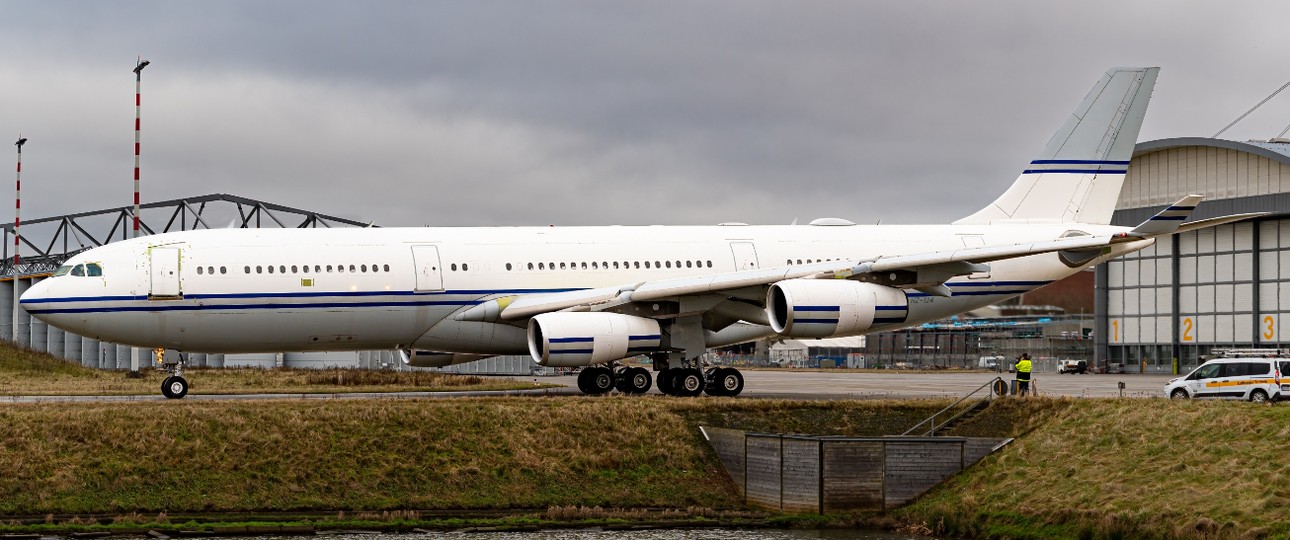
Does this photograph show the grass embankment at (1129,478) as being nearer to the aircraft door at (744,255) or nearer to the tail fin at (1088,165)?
the aircraft door at (744,255)

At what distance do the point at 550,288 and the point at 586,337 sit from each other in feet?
12.0

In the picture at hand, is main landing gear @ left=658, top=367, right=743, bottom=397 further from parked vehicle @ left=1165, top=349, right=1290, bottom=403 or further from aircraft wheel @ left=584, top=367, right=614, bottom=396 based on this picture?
parked vehicle @ left=1165, top=349, right=1290, bottom=403

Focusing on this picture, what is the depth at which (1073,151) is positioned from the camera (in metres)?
39.0

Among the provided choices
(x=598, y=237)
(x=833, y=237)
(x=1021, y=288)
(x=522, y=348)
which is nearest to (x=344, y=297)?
(x=522, y=348)

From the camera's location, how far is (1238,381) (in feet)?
109

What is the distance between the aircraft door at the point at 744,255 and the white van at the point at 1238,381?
35.9ft

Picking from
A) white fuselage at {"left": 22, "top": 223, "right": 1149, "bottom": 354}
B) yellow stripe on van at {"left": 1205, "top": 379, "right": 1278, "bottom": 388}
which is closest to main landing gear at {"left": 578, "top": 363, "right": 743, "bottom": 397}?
white fuselage at {"left": 22, "top": 223, "right": 1149, "bottom": 354}

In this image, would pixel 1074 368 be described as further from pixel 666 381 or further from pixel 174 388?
pixel 174 388

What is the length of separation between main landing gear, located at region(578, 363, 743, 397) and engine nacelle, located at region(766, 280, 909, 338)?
2443 mm

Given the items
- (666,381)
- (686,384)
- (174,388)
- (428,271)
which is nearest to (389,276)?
(428,271)

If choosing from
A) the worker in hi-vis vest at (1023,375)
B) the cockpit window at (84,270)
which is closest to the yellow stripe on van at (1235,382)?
the worker in hi-vis vest at (1023,375)

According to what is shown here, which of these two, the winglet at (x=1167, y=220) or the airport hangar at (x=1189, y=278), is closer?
the winglet at (x=1167, y=220)

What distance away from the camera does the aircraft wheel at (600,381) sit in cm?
3381

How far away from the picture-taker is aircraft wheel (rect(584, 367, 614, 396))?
33812 millimetres
